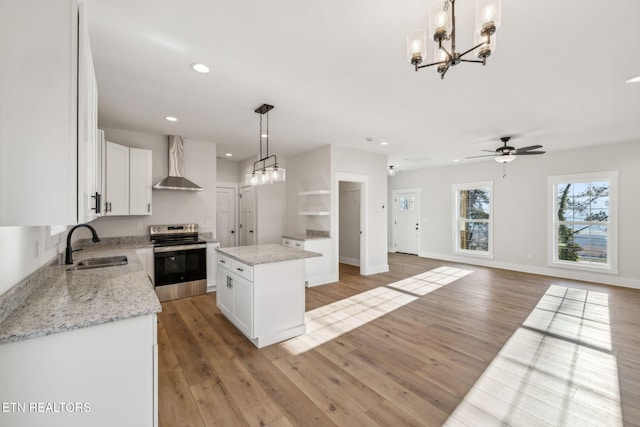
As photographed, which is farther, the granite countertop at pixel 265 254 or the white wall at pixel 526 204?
the white wall at pixel 526 204

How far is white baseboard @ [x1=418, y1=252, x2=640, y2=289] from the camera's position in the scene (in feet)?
16.7

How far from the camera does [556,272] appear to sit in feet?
19.0

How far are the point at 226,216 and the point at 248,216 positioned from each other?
0.64 metres

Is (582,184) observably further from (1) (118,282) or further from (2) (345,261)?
(1) (118,282)

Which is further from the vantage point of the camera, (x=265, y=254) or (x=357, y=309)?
(x=357, y=309)

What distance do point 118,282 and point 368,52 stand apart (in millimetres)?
2579

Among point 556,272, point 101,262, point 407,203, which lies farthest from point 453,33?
point 407,203

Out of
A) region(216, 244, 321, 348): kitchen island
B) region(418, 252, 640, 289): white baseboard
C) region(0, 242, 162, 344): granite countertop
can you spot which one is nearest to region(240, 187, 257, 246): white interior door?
region(216, 244, 321, 348): kitchen island

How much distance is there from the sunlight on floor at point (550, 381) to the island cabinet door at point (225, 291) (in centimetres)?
241

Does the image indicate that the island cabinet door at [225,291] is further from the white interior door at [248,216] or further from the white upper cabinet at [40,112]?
the white interior door at [248,216]

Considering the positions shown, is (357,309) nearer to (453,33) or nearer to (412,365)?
(412,365)

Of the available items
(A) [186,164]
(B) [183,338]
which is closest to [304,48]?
(B) [183,338]

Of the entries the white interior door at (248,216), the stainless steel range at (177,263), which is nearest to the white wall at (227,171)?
the white interior door at (248,216)

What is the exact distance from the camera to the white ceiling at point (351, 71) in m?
1.80
